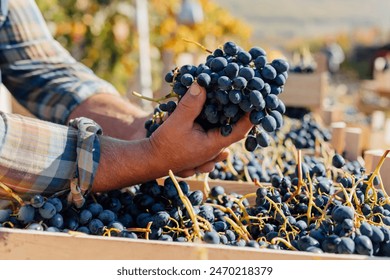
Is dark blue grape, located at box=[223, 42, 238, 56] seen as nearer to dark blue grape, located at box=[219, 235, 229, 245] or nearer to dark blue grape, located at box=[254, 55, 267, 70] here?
dark blue grape, located at box=[254, 55, 267, 70]

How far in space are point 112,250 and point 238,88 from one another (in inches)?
16.6

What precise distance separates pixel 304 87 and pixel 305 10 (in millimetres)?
19226

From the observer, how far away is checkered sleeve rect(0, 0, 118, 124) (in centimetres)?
184

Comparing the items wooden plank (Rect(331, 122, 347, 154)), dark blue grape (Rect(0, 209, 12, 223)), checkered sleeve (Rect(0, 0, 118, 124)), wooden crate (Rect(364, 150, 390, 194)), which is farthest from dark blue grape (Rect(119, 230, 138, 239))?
wooden plank (Rect(331, 122, 347, 154))

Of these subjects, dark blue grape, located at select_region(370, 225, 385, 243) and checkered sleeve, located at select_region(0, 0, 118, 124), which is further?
checkered sleeve, located at select_region(0, 0, 118, 124)

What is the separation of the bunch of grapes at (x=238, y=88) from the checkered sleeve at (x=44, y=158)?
255 millimetres

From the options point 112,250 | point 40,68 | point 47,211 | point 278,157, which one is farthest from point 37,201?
point 278,157

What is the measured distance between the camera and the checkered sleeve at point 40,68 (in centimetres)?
184

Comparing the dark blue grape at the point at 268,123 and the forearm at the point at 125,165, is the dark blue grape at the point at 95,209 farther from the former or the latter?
the dark blue grape at the point at 268,123

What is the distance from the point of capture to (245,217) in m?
1.22

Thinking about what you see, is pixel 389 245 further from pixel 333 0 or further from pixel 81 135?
pixel 333 0

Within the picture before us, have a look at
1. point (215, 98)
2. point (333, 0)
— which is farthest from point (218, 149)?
point (333, 0)

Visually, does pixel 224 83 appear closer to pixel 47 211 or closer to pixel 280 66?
pixel 280 66

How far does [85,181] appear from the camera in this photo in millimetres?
1239
